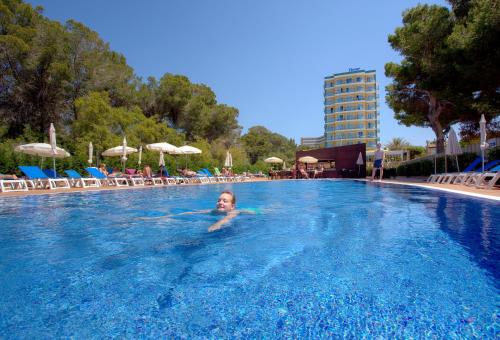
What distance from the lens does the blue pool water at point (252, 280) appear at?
1532mm

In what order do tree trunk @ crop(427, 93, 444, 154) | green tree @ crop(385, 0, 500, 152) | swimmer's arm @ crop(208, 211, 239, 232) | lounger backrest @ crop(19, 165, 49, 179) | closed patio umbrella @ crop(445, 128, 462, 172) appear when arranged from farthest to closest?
tree trunk @ crop(427, 93, 444, 154) → closed patio umbrella @ crop(445, 128, 462, 172) → green tree @ crop(385, 0, 500, 152) → lounger backrest @ crop(19, 165, 49, 179) → swimmer's arm @ crop(208, 211, 239, 232)

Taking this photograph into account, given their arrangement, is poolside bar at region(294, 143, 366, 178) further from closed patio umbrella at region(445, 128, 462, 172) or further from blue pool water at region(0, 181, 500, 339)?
blue pool water at region(0, 181, 500, 339)

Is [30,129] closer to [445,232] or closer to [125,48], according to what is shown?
[125,48]

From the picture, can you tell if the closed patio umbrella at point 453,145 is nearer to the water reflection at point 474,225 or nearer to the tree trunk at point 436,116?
the tree trunk at point 436,116

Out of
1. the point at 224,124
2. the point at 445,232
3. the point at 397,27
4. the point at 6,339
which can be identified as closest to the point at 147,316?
the point at 6,339

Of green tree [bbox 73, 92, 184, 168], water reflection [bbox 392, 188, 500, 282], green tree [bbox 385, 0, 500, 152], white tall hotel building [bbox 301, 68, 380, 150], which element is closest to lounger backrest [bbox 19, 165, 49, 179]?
green tree [bbox 73, 92, 184, 168]

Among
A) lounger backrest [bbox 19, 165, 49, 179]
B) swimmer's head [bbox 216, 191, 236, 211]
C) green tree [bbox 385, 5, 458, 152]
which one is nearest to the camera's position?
swimmer's head [bbox 216, 191, 236, 211]

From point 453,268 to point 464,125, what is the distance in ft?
67.0

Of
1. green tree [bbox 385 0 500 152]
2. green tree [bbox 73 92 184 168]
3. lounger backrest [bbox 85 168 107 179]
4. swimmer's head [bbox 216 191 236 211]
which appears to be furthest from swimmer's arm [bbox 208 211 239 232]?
green tree [bbox 73 92 184 168]

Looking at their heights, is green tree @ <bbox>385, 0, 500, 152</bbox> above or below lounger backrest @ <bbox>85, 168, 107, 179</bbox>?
above

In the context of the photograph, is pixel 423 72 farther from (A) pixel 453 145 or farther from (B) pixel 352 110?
(B) pixel 352 110

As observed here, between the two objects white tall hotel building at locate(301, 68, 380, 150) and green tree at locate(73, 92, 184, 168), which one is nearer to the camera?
green tree at locate(73, 92, 184, 168)

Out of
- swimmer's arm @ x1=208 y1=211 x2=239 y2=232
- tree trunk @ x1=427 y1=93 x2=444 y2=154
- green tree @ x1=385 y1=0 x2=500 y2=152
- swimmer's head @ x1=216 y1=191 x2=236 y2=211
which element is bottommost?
swimmer's arm @ x1=208 y1=211 x2=239 y2=232

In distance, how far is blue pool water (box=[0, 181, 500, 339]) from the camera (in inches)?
60.3
